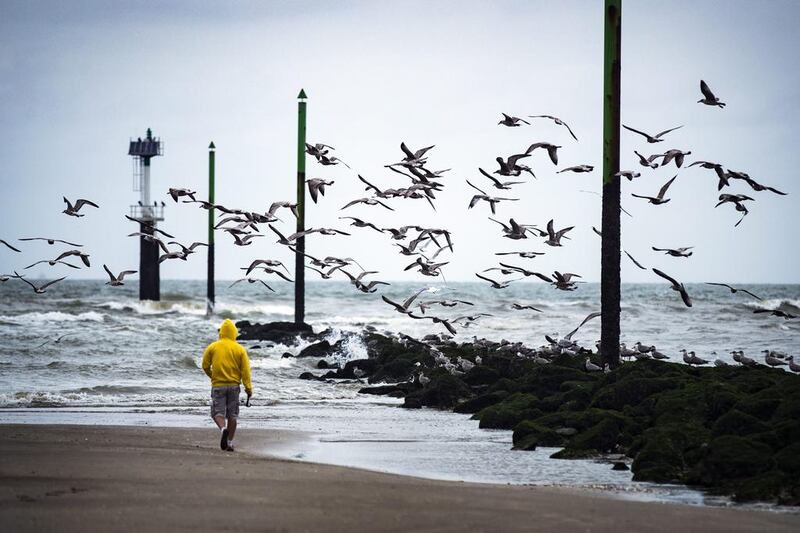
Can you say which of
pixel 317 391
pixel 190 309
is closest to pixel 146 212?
pixel 190 309

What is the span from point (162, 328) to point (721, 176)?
22.5m

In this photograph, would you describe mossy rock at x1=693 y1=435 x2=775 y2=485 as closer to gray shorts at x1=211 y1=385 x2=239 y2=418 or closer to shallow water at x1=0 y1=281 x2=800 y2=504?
shallow water at x1=0 y1=281 x2=800 y2=504

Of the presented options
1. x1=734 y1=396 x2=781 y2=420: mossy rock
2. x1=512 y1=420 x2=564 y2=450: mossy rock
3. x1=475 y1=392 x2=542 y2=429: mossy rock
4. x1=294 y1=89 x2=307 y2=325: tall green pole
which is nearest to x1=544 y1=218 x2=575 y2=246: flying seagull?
x1=475 y1=392 x2=542 y2=429: mossy rock

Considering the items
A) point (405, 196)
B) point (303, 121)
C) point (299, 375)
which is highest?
Answer: point (303, 121)

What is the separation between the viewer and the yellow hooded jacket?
11500mm

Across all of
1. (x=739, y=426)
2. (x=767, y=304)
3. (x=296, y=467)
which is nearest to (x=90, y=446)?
(x=296, y=467)

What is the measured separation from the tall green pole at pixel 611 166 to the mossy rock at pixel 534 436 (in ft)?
11.4

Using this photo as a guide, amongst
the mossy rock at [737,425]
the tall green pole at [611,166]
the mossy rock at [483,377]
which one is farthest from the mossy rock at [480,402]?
the mossy rock at [737,425]

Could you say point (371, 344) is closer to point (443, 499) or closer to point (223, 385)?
point (223, 385)

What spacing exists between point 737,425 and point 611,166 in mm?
5502

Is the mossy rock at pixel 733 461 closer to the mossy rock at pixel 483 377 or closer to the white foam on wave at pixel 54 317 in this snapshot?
the mossy rock at pixel 483 377

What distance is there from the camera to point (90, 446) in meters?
10.8

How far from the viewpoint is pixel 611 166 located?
587 inches

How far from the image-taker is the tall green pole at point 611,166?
48.9 ft
